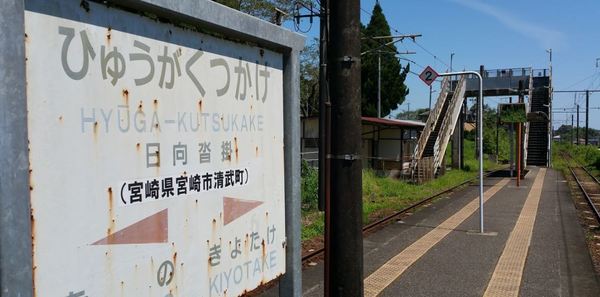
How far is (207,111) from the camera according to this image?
2344mm

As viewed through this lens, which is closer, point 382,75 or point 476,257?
point 476,257

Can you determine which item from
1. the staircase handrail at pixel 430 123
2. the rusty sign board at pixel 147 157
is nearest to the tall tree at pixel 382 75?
the staircase handrail at pixel 430 123

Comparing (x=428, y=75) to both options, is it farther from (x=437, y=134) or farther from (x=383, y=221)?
(x=437, y=134)

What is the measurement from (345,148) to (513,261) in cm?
570

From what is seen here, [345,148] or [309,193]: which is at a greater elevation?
[345,148]

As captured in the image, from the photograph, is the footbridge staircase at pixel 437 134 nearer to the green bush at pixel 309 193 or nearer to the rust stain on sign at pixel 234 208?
the green bush at pixel 309 193

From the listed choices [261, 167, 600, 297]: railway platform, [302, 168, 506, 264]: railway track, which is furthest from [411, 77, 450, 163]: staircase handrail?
[261, 167, 600, 297]: railway platform

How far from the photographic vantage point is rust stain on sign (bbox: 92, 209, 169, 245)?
191 centimetres

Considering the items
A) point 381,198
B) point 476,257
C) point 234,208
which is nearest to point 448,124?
point 381,198

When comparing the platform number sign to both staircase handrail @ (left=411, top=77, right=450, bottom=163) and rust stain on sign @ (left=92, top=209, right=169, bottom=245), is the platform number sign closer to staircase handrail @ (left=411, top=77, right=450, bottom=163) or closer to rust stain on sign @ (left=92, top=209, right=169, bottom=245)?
rust stain on sign @ (left=92, top=209, right=169, bottom=245)

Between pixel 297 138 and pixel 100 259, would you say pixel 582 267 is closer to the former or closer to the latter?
pixel 297 138

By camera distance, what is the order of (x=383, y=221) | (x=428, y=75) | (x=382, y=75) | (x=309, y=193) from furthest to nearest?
(x=382, y=75) → (x=309, y=193) → (x=428, y=75) → (x=383, y=221)

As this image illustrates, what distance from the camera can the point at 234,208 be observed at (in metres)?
2.55

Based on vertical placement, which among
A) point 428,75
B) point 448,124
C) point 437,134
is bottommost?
point 437,134
